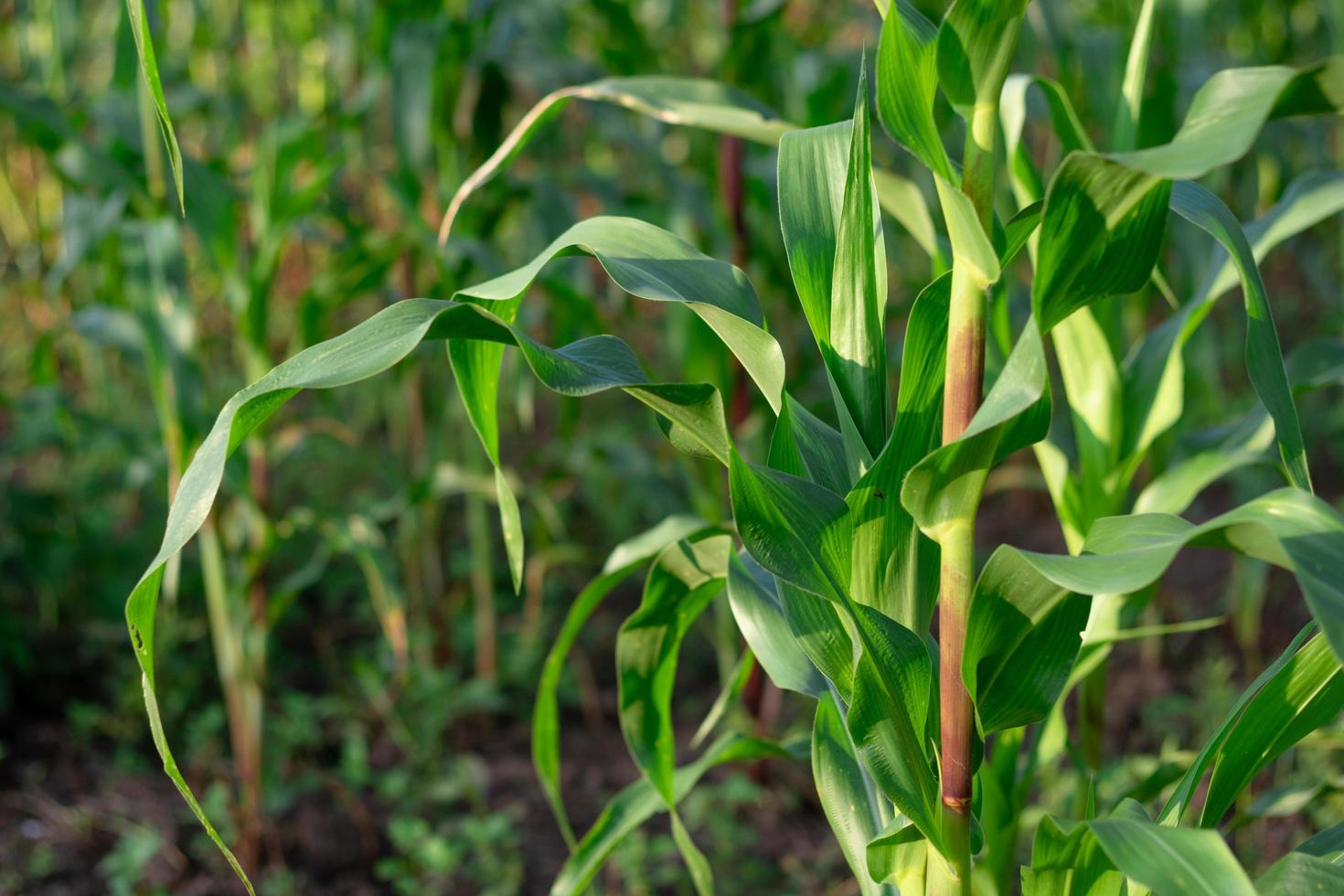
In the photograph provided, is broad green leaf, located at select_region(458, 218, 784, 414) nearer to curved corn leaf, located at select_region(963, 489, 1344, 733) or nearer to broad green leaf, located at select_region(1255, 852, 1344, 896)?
curved corn leaf, located at select_region(963, 489, 1344, 733)

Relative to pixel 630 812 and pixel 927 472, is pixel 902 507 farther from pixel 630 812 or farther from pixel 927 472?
pixel 630 812

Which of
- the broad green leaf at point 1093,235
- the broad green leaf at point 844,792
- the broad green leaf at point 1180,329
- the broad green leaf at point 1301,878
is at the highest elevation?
the broad green leaf at point 1093,235

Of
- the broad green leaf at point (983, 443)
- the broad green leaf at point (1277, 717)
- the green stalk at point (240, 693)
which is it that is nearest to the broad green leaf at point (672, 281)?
the broad green leaf at point (983, 443)

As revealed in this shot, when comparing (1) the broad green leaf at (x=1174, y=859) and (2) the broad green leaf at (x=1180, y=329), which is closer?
(1) the broad green leaf at (x=1174, y=859)

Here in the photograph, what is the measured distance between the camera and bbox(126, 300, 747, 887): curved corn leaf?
21.9 inches

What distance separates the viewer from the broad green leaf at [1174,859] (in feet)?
1.76

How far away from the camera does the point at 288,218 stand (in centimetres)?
133

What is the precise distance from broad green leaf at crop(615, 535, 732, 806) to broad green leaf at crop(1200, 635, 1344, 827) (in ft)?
1.07

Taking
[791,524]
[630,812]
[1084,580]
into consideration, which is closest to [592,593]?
[630,812]

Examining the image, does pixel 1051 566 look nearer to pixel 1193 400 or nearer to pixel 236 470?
pixel 236 470

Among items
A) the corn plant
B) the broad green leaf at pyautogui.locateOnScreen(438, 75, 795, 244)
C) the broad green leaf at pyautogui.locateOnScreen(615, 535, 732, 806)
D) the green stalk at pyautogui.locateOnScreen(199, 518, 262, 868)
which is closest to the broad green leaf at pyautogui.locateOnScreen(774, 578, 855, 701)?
the corn plant

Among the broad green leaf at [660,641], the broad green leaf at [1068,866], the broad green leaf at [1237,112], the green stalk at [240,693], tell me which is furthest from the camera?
the green stalk at [240,693]

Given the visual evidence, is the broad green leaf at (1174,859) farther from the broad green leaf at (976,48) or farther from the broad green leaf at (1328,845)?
the broad green leaf at (976,48)

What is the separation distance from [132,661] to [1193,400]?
1.76 meters
